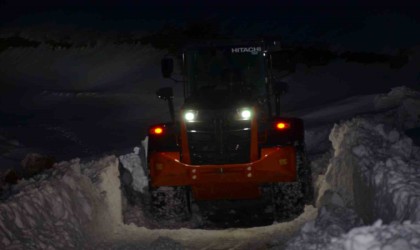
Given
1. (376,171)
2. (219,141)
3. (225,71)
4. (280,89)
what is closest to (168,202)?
(219,141)

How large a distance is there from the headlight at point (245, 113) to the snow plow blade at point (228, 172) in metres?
0.46

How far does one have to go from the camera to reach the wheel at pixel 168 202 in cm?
861

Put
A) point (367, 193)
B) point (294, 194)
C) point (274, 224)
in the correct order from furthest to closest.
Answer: point (274, 224), point (294, 194), point (367, 193)

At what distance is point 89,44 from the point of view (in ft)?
170

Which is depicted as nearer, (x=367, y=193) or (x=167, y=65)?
(x=367, y=193)

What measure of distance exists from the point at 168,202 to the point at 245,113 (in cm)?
150

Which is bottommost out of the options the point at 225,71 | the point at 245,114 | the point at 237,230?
the point at 237,230

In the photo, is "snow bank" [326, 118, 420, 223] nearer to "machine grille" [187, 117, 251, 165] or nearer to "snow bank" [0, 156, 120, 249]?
"machine grille" [187, 117, 251, 165]

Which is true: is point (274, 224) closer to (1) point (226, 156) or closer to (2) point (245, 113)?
(1) point (226, 156)

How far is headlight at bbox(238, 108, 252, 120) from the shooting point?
827 cm

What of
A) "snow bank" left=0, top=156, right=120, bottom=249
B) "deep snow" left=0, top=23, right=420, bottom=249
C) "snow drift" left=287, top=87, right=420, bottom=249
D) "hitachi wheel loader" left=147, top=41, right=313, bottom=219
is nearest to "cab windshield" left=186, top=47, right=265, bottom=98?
"hitachi wheel loader" left=147, top=41, right=313, bottom=219

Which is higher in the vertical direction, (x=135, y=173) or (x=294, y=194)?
(x=135, y=173)

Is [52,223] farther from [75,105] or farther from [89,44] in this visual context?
[89,44]

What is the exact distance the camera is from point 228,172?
825 cm
